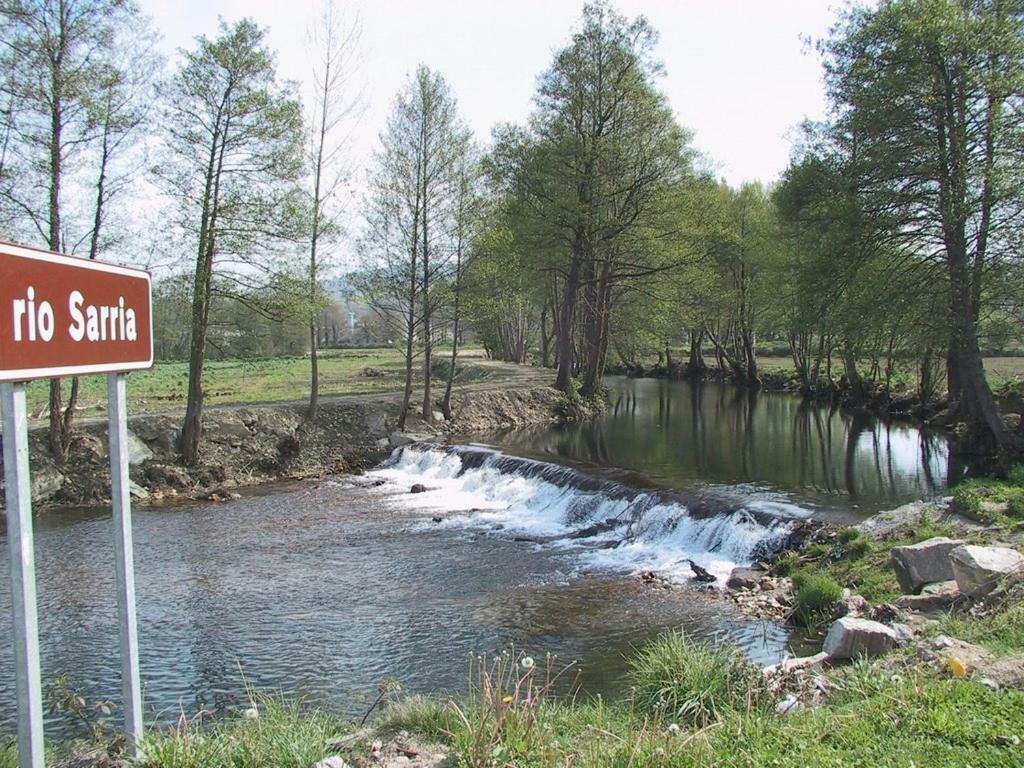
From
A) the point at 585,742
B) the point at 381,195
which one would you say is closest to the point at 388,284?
the point at 381,195

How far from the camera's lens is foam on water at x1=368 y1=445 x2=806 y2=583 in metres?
12.5

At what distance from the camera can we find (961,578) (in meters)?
7.86

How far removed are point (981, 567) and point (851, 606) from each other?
160 cm

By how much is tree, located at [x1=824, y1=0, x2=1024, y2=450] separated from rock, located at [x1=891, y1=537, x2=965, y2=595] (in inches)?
350

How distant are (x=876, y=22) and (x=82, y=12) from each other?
17.6 metres

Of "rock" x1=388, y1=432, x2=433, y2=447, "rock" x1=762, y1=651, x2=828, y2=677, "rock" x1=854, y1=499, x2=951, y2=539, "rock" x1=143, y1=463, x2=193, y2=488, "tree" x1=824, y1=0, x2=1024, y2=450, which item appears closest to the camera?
"rock" x1=762, y1=651, x2=828, y2=677

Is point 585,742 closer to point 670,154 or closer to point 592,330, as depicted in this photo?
point 670,154

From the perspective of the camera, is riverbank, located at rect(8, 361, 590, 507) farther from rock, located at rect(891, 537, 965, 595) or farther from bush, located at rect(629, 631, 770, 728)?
rock, located at rect(891, 537, 965, 595)

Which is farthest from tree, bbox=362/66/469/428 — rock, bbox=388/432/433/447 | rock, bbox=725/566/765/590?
rock, bbox=725/566/765/590

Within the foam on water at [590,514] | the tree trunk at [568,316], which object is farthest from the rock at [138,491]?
the tree trunk at [568,316]

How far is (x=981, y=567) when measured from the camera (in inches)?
300

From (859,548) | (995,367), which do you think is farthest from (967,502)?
(995,367)

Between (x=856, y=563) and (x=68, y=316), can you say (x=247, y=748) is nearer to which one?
(x=68, y=316)

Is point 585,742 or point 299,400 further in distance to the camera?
point 299,400
